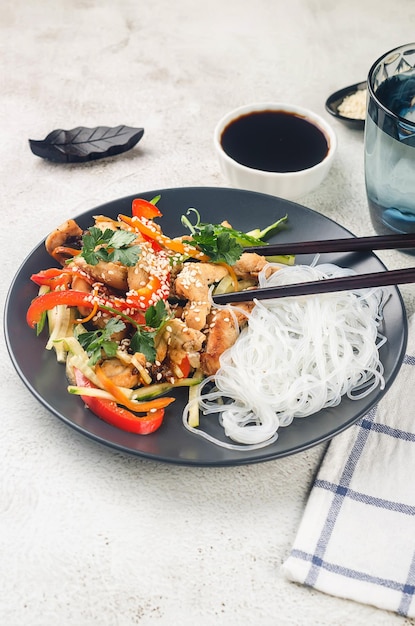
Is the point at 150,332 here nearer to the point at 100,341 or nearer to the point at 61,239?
the point at 100,341

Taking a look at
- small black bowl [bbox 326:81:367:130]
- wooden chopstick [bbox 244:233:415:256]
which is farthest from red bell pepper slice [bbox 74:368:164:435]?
small black bowl [bbox 326:81:367:130]

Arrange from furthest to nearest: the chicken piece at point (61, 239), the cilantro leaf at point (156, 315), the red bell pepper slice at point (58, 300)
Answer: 1. the chicken piece at point (61, 239)
2. the red bell pepper slice at point (58, 300)
3. the cilantro leaf at point (156, 315)

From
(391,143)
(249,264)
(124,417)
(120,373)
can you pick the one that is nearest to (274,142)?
(391,143)

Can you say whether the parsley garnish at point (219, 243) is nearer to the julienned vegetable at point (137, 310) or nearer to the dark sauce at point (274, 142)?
the julienned vegetable at point (137, 310)

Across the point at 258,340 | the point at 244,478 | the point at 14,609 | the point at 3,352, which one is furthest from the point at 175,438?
the point at 3,352

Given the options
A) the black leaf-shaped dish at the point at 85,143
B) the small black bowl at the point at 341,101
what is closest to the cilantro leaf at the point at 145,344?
the black leaf-shaped dish at the point at 85,143
